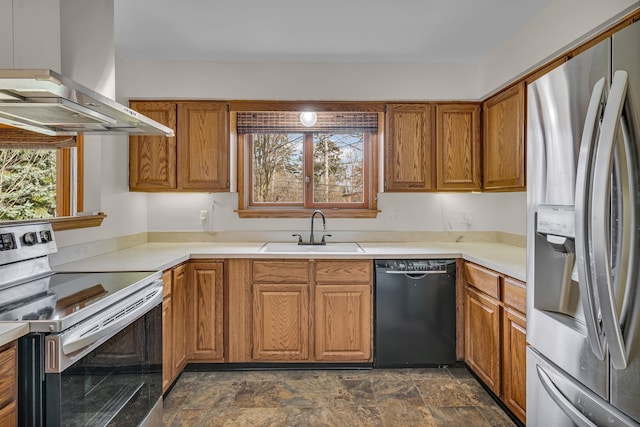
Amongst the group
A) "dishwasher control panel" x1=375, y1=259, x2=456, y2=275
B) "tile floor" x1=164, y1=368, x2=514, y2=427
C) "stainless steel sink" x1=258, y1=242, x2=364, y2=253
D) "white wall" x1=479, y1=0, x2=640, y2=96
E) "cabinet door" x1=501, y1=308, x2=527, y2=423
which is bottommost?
"tile floor" x1=164, y1=368, x2=514, y2=427

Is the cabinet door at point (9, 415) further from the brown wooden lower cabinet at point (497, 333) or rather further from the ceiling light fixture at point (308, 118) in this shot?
the ceiling light fixture at point (308, 118)

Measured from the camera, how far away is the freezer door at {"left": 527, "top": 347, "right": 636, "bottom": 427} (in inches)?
43.1

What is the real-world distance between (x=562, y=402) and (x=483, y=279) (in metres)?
1.28

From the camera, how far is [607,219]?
100cm

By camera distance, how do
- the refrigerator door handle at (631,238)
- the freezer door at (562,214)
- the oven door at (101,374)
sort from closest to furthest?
the refrigerator door handle at (631,238) → the freezer door at (562,214) → the oven door at (101,374)

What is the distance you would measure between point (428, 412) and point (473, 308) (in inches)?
30.3

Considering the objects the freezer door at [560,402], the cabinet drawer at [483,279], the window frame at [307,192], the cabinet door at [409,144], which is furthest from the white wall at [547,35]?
the freezer door at [560,402]

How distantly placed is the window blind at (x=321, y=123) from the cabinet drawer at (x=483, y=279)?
1443mm

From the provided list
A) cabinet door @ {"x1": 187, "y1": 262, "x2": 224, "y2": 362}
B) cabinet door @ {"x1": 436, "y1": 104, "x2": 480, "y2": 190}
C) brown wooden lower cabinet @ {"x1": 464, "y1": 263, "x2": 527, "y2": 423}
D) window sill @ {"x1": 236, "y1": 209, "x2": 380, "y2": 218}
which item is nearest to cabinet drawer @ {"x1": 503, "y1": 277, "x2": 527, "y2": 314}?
brown wooden lower cabinet @ {"x1": 464, "y1": 263, "x2": 527, "y2": 423}

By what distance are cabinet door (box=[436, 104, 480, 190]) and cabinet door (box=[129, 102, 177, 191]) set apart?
2.19m

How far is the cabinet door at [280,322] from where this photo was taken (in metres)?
2.81

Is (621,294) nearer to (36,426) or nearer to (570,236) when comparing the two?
(570,236)

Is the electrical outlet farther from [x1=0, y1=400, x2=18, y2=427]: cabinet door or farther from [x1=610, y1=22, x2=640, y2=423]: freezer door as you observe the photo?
[x1=0, y1=400, x2=18, y2=427]: cabinet door

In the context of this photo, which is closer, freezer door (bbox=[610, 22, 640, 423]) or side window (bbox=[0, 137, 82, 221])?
freezer door (bbox=[610, 22, 640, 423])
